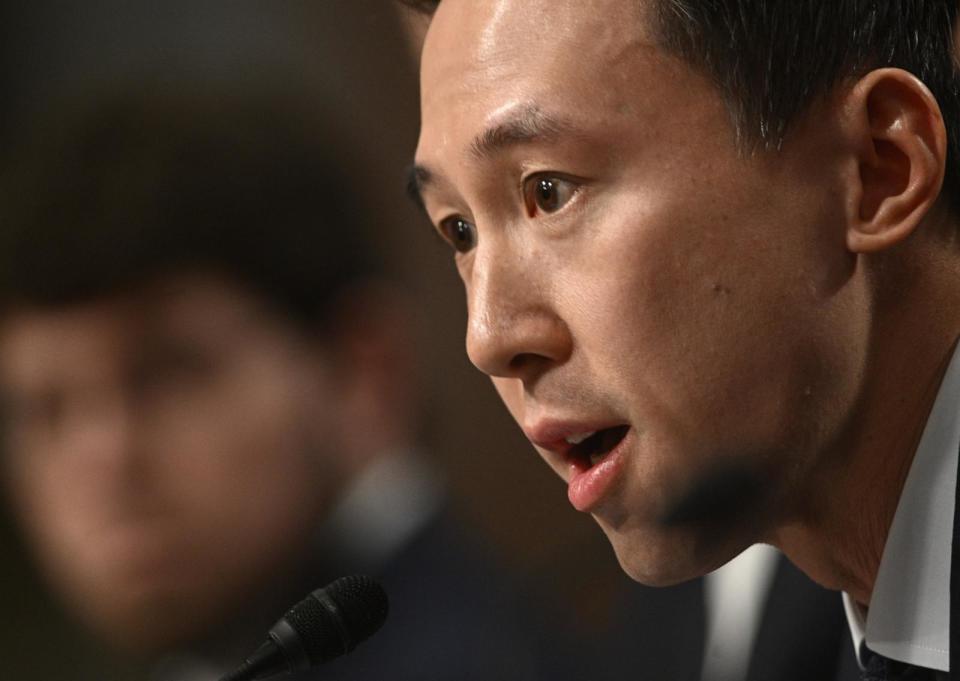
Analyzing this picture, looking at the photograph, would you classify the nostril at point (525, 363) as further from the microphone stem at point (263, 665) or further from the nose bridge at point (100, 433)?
the nose bridge at point (100, 433)

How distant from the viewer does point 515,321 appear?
96 cm

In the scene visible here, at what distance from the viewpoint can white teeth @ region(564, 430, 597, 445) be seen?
975 millimetres

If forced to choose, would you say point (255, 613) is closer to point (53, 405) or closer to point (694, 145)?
point (53, 405)

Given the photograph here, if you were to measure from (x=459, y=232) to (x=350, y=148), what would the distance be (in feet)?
2.14

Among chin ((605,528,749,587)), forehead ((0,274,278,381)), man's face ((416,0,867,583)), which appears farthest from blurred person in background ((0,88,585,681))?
man's face ((416,0,867,583))

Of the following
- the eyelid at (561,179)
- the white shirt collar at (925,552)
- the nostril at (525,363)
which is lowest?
the white shirt collar at (925,552)

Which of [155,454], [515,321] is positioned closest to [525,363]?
[515,321]

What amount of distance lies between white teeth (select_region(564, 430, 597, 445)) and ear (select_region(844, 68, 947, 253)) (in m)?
→ 0.23

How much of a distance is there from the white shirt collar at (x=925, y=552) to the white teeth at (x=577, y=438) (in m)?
0.24

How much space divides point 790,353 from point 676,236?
0.12 m

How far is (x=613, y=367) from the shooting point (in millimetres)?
925

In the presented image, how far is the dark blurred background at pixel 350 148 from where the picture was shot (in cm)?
162

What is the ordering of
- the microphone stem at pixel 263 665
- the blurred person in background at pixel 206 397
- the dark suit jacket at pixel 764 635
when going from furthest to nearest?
the blurred person in background at pixel 206 397 → the dark suit jacket at pixel 764 635 → the microphone stem at pixel 263 665

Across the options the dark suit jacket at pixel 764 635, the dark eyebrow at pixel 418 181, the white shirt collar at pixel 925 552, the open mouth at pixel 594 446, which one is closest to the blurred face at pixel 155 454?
the dark suit jacket at pixel 764 635
